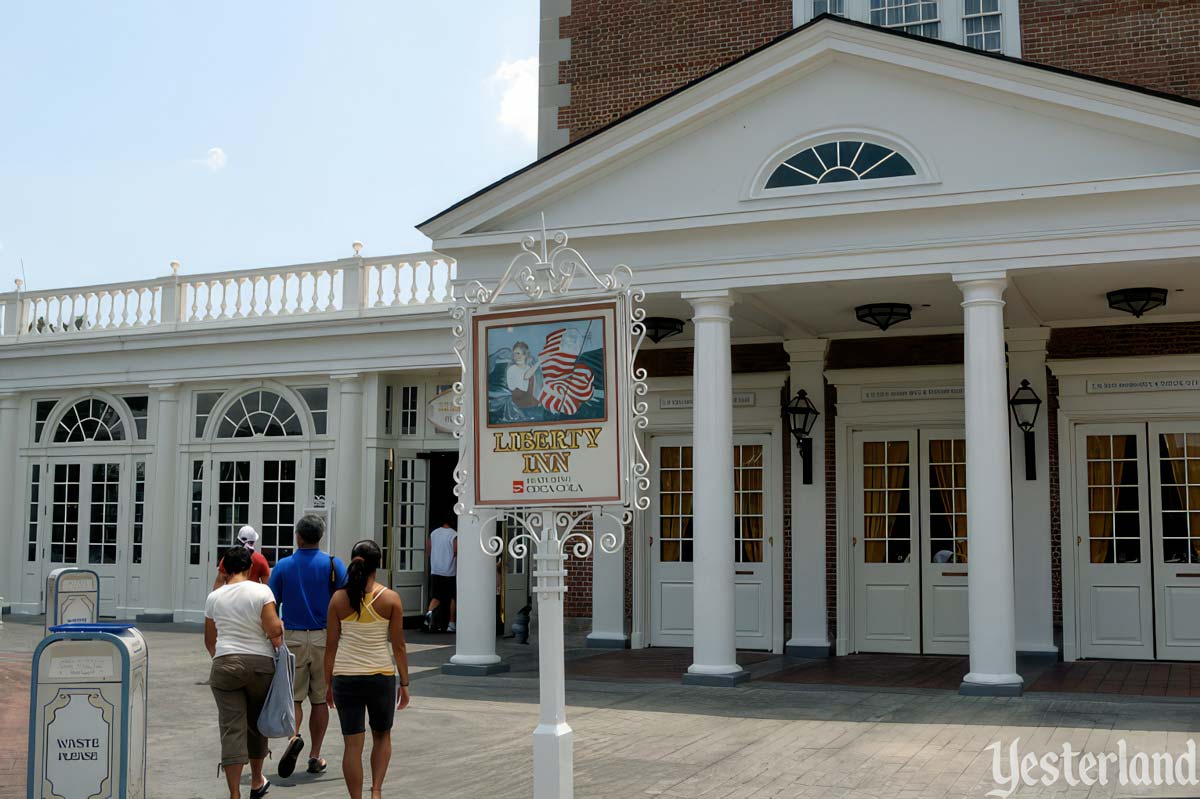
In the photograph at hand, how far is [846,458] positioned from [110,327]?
1282 centimetres

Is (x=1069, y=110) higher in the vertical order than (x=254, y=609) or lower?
higher

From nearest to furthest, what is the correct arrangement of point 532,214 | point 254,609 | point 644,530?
point 254,609
point 532,214
point 644,530

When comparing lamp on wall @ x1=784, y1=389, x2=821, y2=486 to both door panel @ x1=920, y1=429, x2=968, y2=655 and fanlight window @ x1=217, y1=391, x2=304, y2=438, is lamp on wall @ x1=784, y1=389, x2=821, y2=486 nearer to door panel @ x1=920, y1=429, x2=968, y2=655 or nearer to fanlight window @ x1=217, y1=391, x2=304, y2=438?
door panel @ x1=920, y1=429, x2=968, y2=655

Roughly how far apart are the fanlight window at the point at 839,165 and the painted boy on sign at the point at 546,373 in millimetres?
6742

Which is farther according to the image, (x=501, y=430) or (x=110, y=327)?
(x=110, y=327)

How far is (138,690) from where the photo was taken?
6.84 meters

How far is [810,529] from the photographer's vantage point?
15773 mm

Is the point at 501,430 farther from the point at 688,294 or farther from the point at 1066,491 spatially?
the point at 1066,491

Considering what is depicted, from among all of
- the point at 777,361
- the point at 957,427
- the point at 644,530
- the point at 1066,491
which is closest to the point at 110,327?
the point at 644,530

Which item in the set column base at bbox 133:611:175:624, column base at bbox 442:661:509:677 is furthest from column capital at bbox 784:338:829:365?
column base at bbox 133:611:175:624

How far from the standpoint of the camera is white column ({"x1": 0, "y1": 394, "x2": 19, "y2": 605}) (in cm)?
2114

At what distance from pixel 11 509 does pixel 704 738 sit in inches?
628

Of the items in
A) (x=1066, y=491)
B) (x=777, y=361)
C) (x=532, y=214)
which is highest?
(x=532, y=214)

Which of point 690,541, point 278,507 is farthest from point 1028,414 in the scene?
point 278,507
